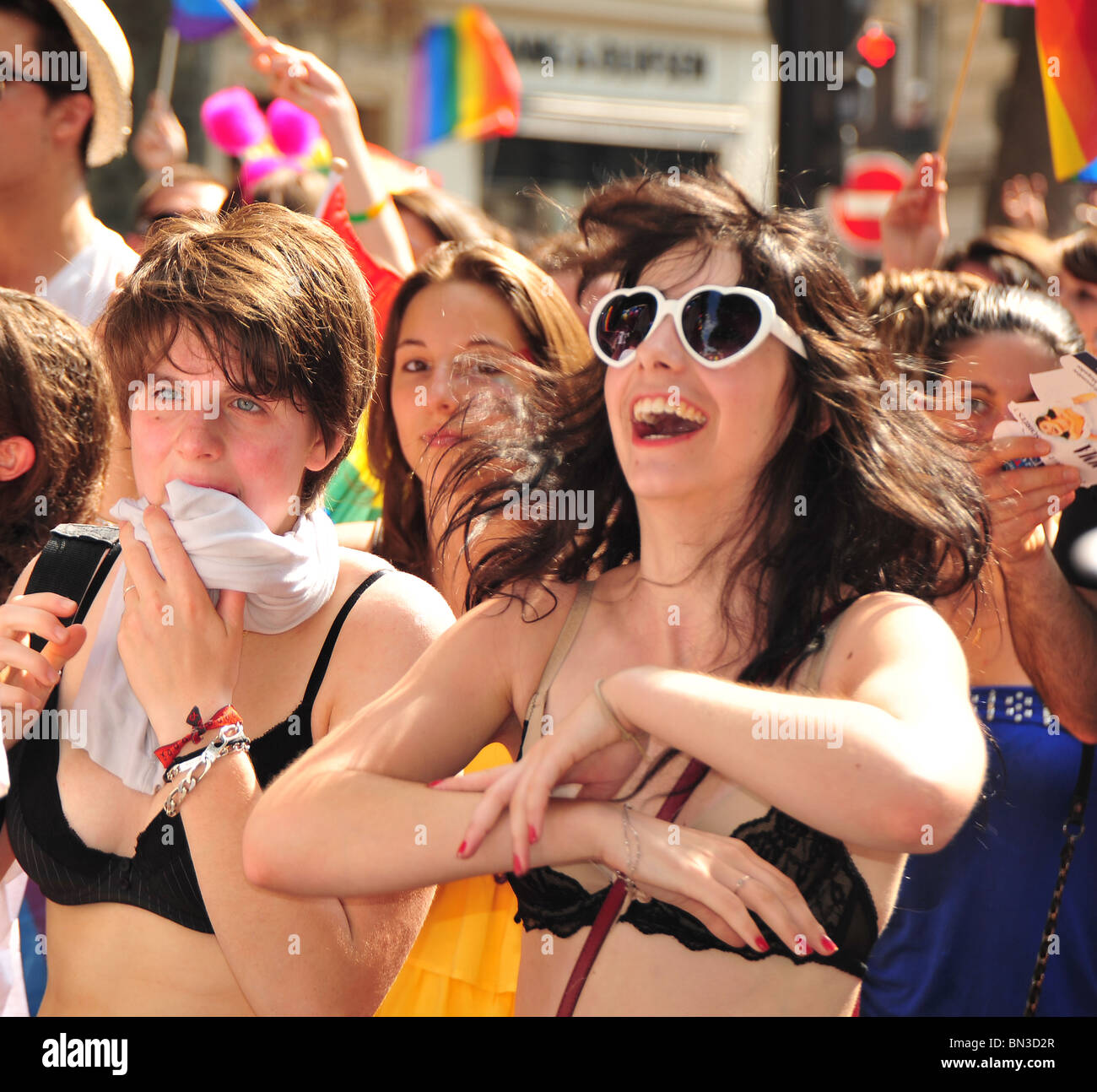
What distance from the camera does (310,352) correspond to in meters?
2.10

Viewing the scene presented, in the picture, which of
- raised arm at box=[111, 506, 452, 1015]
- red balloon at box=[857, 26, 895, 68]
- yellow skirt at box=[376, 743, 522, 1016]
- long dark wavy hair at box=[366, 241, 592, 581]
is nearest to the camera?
raised arm at box=[111, 506, 452, 1015]

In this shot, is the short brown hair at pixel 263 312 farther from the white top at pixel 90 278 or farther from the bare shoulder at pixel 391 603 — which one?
the white top at pixel 90 278

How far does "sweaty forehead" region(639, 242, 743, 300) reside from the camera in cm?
194

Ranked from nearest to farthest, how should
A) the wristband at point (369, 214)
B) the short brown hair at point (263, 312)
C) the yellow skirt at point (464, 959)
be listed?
the short brown hair at point (263, 312), the yellow skirt at point (464, 959), the wristband at point (369, 214)

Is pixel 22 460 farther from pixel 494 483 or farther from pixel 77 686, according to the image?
pixel 494 483

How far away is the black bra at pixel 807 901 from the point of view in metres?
1.73

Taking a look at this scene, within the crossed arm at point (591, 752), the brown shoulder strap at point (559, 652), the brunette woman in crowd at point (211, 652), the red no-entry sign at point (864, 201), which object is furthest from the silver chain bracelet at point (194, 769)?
the red no-entry sign at point (864, 201)

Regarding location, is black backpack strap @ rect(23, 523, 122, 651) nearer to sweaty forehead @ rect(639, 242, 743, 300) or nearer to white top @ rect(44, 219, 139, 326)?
sweaty forehead @ rect(639, 242, 743, 300)

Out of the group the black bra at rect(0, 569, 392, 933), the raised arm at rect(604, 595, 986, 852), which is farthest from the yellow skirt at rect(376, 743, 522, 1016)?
the raised arm at rect(604, 595, 986, 852)

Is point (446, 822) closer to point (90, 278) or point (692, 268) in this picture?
point (692, 268)

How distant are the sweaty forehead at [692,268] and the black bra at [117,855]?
0.75 m

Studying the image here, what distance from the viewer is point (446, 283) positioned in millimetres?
3297

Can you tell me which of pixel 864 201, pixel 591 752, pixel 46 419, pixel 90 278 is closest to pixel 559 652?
pixel 591 752
